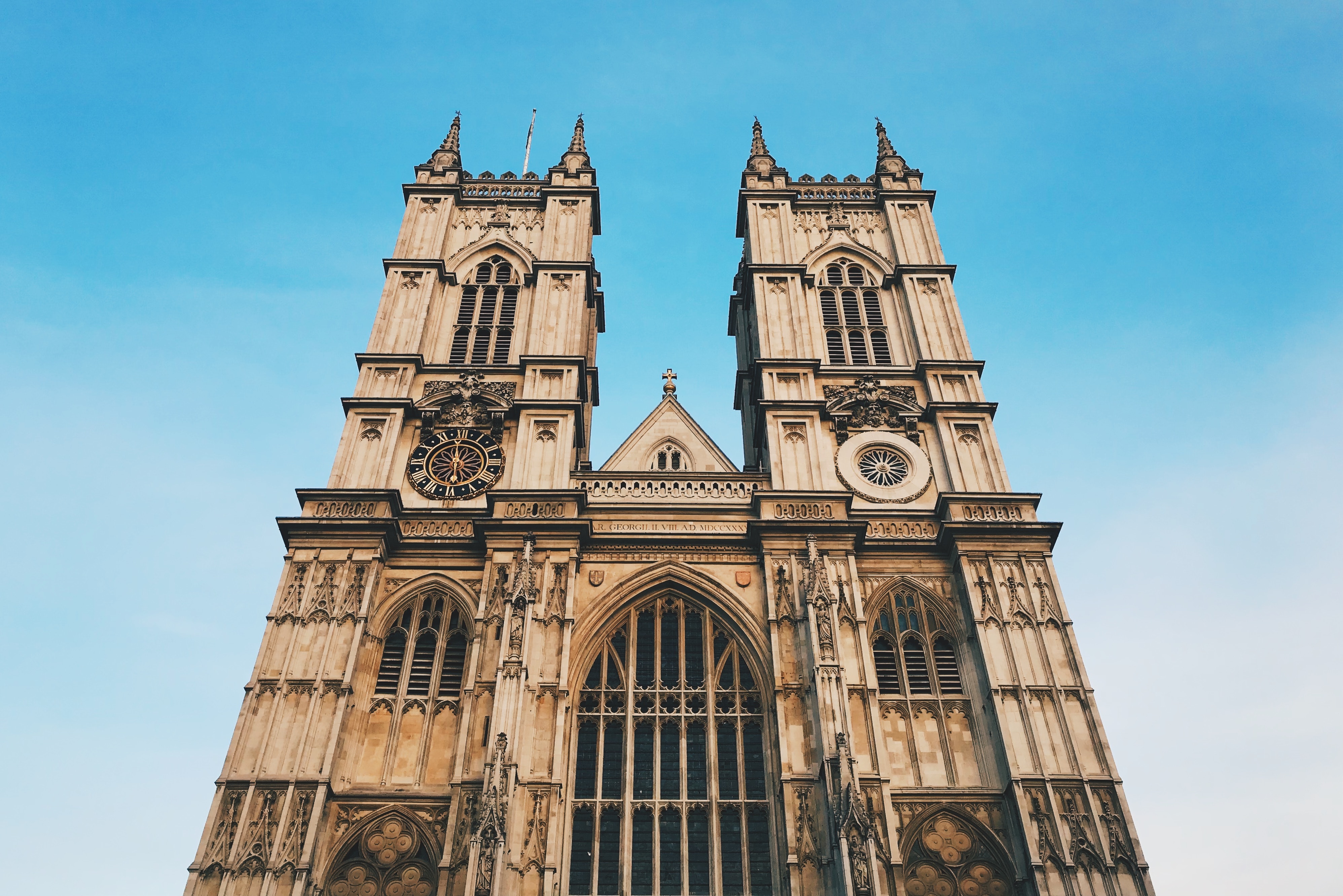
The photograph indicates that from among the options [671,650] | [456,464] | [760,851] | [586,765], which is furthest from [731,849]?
[456,464]

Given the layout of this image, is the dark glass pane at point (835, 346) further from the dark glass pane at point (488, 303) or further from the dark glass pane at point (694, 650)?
the dark glass pane at point (488, 303)

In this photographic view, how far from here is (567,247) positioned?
3209 cm

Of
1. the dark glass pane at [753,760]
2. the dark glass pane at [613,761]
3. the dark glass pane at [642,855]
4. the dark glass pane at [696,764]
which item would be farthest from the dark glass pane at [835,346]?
the dark glass pane at [642,855]

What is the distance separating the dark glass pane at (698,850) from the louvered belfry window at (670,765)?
2 centimetres

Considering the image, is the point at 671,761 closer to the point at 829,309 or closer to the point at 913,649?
→ the point at 913,649

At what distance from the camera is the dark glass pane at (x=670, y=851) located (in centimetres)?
1975

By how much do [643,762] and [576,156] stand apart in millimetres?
21942

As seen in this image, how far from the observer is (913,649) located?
2327 centimetres

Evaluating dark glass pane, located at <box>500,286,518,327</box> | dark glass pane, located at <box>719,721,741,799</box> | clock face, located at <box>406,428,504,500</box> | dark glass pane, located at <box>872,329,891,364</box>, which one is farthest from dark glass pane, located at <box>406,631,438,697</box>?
dark glass pane, located at <box>872,329,891,364</box>

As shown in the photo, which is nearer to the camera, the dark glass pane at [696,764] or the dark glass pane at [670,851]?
the dark glass pane at [670,851]

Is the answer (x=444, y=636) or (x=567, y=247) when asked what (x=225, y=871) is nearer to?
(x=444, y=636)

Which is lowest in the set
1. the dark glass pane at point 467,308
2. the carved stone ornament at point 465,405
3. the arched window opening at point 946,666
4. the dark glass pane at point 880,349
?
the arched window opening at point 946,666

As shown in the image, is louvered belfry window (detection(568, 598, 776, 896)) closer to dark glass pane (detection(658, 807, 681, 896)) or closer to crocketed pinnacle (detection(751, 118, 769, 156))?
dark glass pane (detection(658, 807, 681, 896))

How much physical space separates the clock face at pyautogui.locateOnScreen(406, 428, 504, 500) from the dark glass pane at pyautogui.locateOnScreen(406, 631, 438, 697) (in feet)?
12.6
